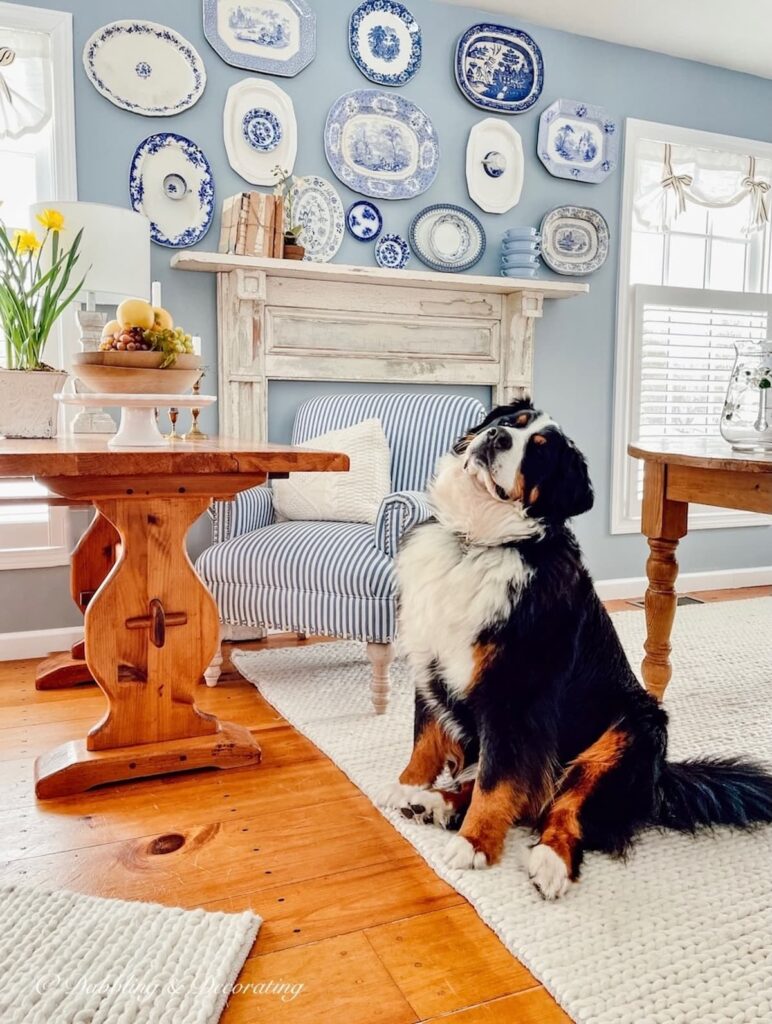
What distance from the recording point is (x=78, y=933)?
1309 millimetres

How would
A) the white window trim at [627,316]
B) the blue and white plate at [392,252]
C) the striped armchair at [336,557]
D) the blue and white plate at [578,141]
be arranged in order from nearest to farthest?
the striped armchair at [336,557] < the blue and white plate at [392,252] < the blue and white plate at [578,141] < the white window trim at [627,316]

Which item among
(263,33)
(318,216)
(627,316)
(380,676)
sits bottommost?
(380,676)

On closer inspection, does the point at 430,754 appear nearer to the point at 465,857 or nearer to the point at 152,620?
the point at 465,857

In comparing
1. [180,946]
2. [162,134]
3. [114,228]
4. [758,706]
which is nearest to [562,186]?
[162,134]

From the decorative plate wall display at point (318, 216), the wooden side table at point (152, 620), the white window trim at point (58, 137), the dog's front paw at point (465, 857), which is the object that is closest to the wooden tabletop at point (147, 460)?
the wooden side table at point (152, 620)

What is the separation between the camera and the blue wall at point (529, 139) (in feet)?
9.79

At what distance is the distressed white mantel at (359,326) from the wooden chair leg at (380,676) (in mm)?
1201

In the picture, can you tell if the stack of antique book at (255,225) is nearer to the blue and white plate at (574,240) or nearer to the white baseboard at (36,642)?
the blue and white plate at (574,240)

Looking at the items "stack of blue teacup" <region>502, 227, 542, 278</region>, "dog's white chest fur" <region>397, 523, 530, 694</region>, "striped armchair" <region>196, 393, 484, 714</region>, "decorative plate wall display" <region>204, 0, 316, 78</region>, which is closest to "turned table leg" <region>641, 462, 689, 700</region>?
"striped armchair" <region>196, 393, 484, 714</region>

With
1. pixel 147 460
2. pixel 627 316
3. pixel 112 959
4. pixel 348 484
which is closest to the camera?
pixel 112 959

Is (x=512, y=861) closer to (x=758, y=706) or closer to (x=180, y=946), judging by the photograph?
(x=180, y=946)

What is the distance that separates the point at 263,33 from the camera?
Result: 312 centimetres

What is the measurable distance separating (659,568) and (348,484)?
42.0 inches

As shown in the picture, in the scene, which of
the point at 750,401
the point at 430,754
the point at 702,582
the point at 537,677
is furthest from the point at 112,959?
the point at 702,582
